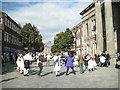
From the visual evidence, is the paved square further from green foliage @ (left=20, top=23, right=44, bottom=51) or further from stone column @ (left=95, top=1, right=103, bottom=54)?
green foliage @ (left=20, top=23, right=44, bottom=51)

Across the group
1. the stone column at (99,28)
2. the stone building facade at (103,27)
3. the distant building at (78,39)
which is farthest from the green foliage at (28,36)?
the stone column at (99,28)

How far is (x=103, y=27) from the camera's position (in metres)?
29.4

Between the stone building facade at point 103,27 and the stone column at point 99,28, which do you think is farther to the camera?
the stone column at point 99,28

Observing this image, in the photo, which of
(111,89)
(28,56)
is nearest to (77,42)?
(28,56)

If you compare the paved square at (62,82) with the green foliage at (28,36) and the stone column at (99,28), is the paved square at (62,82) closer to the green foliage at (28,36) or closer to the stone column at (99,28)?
the stone column at (99,28)

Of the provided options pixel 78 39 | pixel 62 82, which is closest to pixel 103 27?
pixel 78 39

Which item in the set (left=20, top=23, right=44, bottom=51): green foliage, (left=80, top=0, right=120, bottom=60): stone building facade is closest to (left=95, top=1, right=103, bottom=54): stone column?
(left=80, top=0, right=120, bottom=60): stone building facade

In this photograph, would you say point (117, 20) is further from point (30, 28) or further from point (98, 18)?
point (30, 28)

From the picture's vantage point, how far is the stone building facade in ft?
73.5

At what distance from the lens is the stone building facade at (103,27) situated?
22.4 m

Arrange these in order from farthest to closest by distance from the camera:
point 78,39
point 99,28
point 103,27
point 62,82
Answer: point 78,39, point 103,27, point 99,28, point 62,82

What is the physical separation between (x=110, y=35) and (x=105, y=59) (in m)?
4.34

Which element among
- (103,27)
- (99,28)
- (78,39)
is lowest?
(78,39)

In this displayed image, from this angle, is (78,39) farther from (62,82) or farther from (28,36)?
(62,82)
